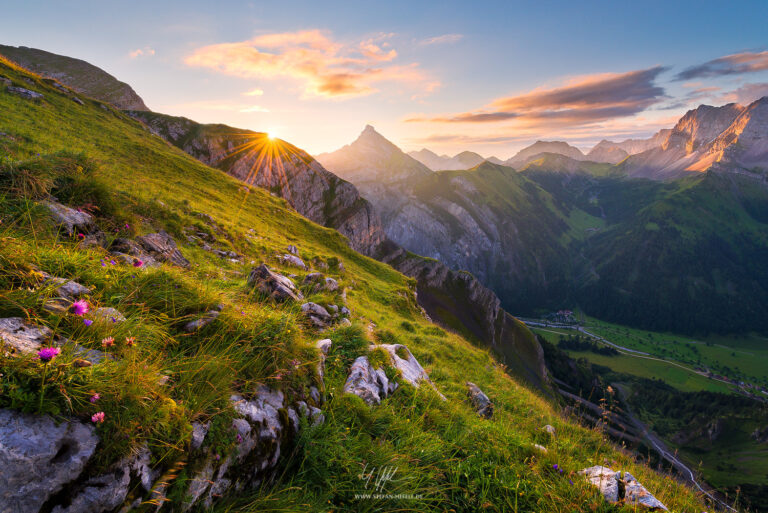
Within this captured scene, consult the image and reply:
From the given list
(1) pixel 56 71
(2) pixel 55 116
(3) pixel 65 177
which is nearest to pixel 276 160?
(2) pixel 55 116

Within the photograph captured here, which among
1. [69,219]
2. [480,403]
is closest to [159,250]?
[69,219]

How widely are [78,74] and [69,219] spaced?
504ft

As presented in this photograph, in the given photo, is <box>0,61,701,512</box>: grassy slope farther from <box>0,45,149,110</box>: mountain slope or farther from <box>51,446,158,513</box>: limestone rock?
<box>0,45,149,110</box>: mountain slope

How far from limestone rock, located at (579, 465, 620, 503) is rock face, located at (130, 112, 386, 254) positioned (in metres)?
73.0

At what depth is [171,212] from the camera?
51.8 feet

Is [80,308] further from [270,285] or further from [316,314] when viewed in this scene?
[316,314]

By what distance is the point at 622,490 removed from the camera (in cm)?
505

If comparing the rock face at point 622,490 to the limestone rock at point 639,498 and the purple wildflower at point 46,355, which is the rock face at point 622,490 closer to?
the limestone rock at point 639,498

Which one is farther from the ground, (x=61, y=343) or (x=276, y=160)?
(x=276, y=160)

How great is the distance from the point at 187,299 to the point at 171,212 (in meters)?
14.1

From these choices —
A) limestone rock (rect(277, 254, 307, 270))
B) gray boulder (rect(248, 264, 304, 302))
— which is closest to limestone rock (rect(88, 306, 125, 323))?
gray boulder (rect(248, 264, 304, 302))

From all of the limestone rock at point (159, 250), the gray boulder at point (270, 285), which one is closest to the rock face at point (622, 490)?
the gray boulder at point (270, 285)

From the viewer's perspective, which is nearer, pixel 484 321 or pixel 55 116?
pixel 55 116

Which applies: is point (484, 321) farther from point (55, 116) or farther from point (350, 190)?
point (55, 116)
